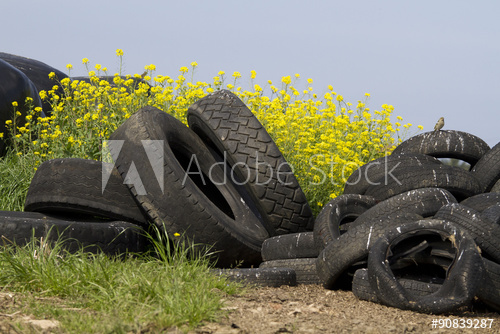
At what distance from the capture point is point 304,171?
276 inches

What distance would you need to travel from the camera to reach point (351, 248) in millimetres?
4113

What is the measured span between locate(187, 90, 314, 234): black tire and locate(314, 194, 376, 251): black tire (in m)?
0.51

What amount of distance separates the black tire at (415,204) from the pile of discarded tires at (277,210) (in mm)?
10

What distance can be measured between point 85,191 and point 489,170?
3.93m

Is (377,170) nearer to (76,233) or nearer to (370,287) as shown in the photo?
(370,287)

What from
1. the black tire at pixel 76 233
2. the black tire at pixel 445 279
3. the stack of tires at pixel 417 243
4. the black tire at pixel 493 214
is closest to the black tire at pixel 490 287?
the stack of tires at pixel 417 243

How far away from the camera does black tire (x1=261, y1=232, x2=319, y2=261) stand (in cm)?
497

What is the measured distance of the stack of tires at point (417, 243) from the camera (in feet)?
11.9

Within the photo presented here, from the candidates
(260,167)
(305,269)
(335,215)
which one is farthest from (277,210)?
(305,269)

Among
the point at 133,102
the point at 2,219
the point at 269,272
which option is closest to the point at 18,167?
the point at 133,102

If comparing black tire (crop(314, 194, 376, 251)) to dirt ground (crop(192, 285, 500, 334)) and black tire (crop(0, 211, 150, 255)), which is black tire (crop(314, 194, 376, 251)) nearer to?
dirt ground (crop(192, 285, 500, 334))

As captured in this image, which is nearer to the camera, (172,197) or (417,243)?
(417,243)

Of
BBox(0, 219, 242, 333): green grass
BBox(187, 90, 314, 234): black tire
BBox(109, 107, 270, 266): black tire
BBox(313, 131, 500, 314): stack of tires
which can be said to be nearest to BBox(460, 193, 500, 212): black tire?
BBox(313, 131, 500, 314): stack of tires

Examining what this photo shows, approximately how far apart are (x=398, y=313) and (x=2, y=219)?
3.26 meters
